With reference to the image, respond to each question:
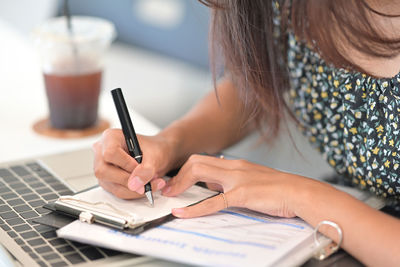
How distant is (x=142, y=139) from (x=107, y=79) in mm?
2212

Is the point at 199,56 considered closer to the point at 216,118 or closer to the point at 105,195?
the point at 216,118

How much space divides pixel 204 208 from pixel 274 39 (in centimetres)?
45

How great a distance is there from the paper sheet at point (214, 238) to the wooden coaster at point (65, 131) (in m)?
0.45

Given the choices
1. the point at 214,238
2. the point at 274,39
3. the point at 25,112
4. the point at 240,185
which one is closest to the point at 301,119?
the point at 274,39

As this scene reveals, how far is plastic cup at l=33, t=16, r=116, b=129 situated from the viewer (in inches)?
45.4

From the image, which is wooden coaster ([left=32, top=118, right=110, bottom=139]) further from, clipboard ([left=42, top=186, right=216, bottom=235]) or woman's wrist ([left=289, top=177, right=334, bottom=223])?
woman's wrist ([left=289, top=177, right=334, bottom=223])

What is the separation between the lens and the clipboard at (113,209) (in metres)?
0.75

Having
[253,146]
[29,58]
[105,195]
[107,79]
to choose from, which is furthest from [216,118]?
[107,79]

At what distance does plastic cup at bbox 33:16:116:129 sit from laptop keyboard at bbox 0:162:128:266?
19 centimetres

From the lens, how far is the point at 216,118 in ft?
3.81

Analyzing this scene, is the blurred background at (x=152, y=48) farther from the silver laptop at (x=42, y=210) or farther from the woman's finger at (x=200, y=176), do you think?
the woman's finger at (x=200, y=176)

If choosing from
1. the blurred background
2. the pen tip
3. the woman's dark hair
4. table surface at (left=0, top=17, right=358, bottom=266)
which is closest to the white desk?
table surface at (left=0, top=17, right=358, bottom=266)

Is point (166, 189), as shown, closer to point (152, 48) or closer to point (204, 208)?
point (204, 208)

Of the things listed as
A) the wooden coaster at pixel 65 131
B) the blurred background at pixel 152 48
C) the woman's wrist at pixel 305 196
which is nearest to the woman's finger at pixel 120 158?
the woman's wrist at pixel 305 196
